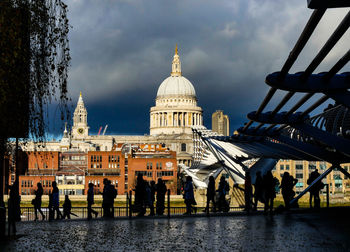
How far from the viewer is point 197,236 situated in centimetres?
1467

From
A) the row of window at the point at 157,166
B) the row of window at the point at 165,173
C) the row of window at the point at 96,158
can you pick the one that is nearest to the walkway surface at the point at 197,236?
the row of window at the point at 165,173

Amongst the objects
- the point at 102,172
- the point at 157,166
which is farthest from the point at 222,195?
the point at 102,172

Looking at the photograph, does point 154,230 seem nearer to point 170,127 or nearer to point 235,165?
point 235,165

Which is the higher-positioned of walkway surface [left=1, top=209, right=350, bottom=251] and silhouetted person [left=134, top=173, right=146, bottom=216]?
silhouetted person [left=134, top=173, right=146, bottom=216]

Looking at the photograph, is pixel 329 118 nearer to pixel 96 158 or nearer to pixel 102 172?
pixel 102 172

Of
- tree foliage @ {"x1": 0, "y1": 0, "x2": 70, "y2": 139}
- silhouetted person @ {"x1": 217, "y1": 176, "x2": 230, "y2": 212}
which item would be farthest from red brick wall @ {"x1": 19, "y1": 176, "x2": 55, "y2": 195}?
tree foliage @ {"x1": 0, "y1": 0, "x2": 70, "y2": 139}

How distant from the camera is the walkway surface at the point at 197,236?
12531mm

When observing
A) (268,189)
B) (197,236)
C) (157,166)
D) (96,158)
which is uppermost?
(96,158)

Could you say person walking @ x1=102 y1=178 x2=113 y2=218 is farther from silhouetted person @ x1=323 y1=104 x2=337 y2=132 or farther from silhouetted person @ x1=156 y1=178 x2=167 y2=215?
silhouetted person @ x1=323 y1=104 x2=337 y2=132

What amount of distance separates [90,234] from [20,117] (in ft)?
18.1

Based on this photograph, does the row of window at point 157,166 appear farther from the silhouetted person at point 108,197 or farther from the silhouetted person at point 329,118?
the silhouetted person at point 108,197

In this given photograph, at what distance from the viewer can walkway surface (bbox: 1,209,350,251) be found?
41.1 ft

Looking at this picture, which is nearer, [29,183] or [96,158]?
[29,183]

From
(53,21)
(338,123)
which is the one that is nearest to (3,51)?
(53,21)
